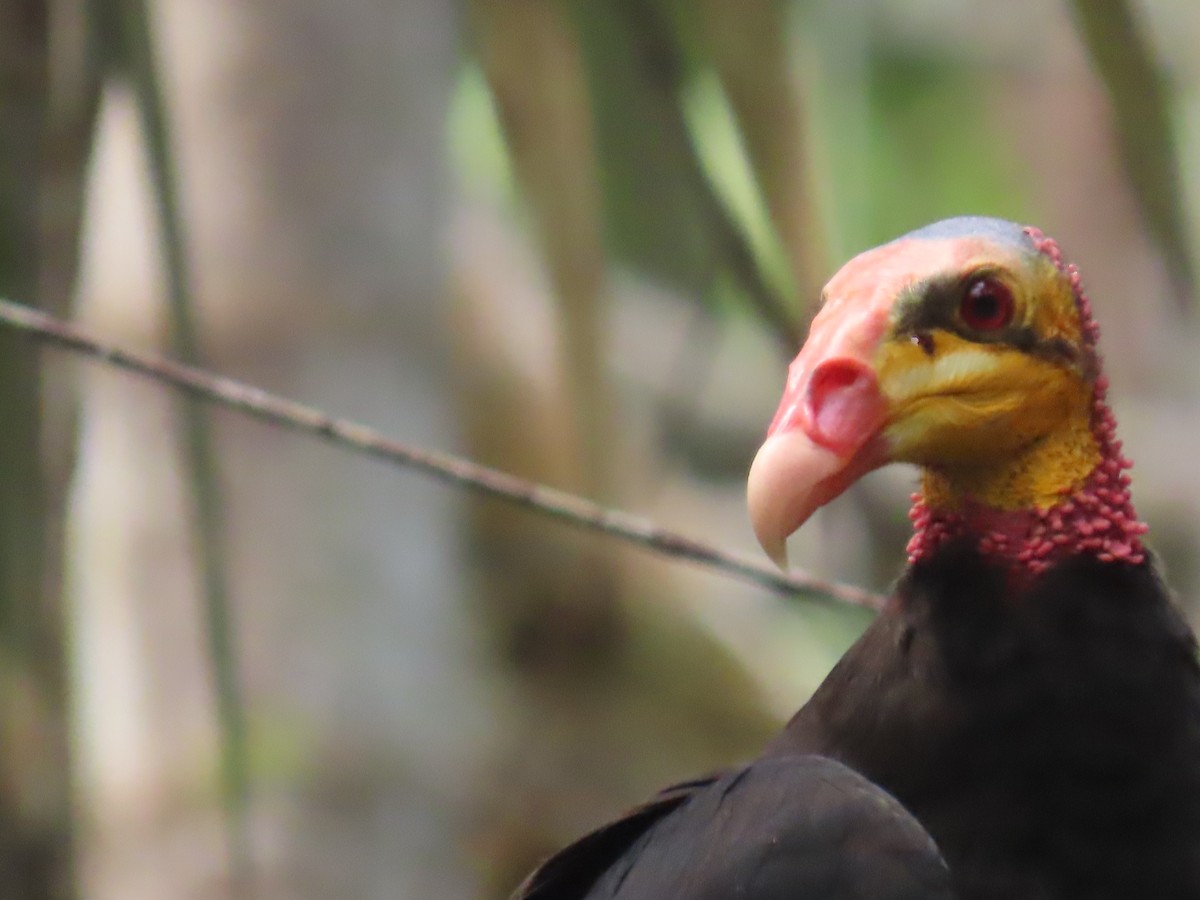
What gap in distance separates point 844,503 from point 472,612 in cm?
59

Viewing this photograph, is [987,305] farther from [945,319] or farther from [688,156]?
[688,156]

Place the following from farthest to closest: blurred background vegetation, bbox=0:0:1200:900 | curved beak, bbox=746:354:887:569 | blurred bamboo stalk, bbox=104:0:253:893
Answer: blurred background vegetation, bbox=0:0:1200:900 < blurred bamboo stalk, bbox=104:0:253:893 < curved beak, bbox=746:354:887:569

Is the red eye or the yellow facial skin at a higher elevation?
the red eye

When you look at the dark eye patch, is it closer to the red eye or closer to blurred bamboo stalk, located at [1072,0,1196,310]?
the red eye

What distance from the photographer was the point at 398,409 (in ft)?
6.01

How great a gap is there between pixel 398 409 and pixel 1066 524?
3.13 feet

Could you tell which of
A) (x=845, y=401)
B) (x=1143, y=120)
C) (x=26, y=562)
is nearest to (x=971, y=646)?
(x=845, y=401)

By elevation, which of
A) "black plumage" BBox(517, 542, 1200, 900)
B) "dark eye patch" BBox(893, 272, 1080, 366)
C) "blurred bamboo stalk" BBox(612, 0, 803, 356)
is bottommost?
"black plumage" BBox(517, 542, 1200, 900)

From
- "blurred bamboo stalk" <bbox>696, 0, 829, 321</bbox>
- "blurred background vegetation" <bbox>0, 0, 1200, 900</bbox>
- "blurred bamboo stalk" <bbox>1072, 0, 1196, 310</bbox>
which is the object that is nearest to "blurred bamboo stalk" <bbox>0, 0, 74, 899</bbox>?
"blurred background vegetation" <bbox>0, 0, 1200, 900</bbox>

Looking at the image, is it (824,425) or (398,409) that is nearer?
(824,425)

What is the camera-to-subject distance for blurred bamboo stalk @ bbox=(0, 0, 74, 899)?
1.11 metres

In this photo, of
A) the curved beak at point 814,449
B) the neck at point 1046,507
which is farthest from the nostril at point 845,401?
the neck at point 1046,507

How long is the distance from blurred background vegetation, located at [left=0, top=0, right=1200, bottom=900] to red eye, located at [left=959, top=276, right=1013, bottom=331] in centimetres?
13

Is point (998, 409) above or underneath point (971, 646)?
above
